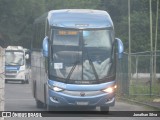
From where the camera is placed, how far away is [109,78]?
2211 centimetres

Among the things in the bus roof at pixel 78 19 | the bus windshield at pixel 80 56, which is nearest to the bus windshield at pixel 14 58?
the bus roof at pixel 78 19

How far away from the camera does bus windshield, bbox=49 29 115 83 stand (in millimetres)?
21859

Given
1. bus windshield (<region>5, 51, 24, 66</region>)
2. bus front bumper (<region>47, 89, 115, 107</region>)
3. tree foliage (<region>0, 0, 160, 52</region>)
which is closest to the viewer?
bus front bumper (<region>47, 89, 115, 107</region>)

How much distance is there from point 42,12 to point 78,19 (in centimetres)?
4935

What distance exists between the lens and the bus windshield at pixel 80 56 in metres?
21.9

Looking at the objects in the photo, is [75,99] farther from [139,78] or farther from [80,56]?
[139,78]

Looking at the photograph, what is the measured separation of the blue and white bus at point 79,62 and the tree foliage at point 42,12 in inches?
1491

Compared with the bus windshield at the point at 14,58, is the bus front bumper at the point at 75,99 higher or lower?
higher

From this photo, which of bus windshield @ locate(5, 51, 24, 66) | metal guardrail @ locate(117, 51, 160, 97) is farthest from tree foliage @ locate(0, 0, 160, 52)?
metal guardrail @ locate(117, 51, 160, 97)

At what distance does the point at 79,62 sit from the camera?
21906 mm

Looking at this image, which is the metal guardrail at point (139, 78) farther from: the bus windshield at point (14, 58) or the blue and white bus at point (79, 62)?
the bus windshield at point (14, 58)

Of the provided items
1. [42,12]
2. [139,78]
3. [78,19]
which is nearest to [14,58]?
[42,12]

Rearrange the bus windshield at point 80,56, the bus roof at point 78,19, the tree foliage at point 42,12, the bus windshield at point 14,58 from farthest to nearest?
the tree foliage at point 42,12, the bus windshield at point 14,58, the bus roof at point 78,19, the bus windshield at point 80,56

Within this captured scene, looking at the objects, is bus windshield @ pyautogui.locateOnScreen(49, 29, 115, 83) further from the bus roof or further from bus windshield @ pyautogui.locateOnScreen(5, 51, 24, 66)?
bus windshield @ pyautogui.locateOnScreen(5, 51, 24, 66)
